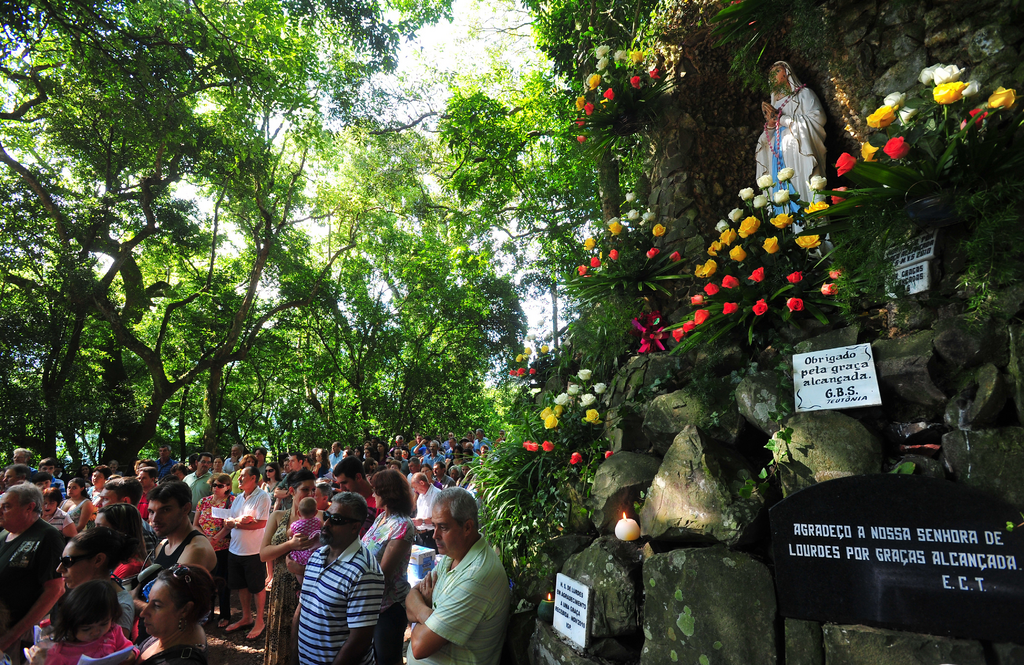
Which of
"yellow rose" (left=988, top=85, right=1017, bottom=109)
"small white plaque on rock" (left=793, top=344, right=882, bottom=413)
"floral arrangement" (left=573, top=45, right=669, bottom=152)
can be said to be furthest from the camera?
"floral arrangement" (left=573, top=45, right=669, bottom=152)

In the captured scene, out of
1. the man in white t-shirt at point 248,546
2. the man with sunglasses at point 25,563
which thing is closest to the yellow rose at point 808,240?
the man with sunglasses at point 25,563

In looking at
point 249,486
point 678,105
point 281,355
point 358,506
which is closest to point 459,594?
point 358,506

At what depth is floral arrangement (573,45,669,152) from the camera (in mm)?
5238

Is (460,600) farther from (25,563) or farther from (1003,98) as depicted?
(1003,98)

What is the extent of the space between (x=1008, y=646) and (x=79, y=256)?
1683cm

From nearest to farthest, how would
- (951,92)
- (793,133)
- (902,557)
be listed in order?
(902,557) → (951,92) → (793,133)

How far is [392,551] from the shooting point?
3.66 m

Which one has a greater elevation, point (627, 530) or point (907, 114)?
point (907, 114)

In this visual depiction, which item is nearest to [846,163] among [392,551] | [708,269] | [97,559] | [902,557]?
[708,269]

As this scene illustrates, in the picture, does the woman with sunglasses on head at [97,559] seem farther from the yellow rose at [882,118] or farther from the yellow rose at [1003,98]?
the yellow rose at [1003,98]

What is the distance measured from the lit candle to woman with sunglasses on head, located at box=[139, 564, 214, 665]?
2262 mm

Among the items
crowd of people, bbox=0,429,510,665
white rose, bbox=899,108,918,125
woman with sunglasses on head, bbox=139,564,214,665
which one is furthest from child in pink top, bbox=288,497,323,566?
white rose, bbox=899,108,918,125

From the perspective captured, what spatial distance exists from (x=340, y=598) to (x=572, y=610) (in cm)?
146

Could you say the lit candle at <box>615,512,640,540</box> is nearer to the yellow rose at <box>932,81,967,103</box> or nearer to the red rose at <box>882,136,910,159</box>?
the red rose at <box>882,136,910,159</box>
